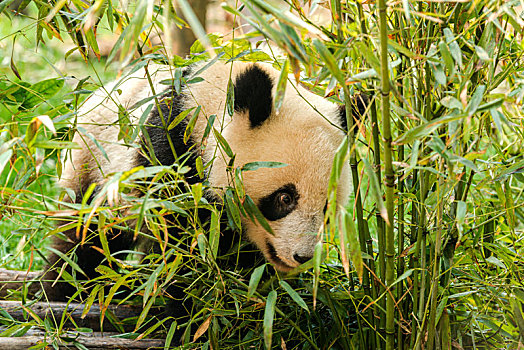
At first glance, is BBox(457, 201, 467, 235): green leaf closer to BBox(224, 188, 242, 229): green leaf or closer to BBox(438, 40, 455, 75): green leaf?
BBox(438, 40, 455, 75): green leaf

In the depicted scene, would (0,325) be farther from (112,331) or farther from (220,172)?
(220,172)

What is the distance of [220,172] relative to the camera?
1942 millimetres

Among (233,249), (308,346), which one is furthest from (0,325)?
Answer: (308,346)

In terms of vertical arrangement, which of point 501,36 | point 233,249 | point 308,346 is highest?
point 501,36

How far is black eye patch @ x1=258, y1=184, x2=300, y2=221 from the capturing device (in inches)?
74.4

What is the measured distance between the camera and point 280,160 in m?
1.90

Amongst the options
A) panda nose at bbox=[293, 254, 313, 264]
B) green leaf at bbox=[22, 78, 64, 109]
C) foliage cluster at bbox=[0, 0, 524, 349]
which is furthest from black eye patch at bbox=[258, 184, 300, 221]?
green leaf at bbox=[22, 78, 64, 109]

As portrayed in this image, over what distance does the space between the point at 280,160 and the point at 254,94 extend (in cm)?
25

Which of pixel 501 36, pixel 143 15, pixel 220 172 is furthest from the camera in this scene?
pixel 220 172

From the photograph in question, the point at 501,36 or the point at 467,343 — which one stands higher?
the point at 501,36

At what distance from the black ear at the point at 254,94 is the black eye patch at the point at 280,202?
9.7 inches

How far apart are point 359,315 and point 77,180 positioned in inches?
57.4

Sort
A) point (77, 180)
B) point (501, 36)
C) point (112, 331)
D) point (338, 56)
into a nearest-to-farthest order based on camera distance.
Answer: point (338, 56) < point (501, 36) < point (112, 331) < point (77, 180)

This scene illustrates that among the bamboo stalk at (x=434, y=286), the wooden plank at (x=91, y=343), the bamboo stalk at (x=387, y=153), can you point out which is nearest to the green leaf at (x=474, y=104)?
the bamboo stalk at (x=387, y=153)
